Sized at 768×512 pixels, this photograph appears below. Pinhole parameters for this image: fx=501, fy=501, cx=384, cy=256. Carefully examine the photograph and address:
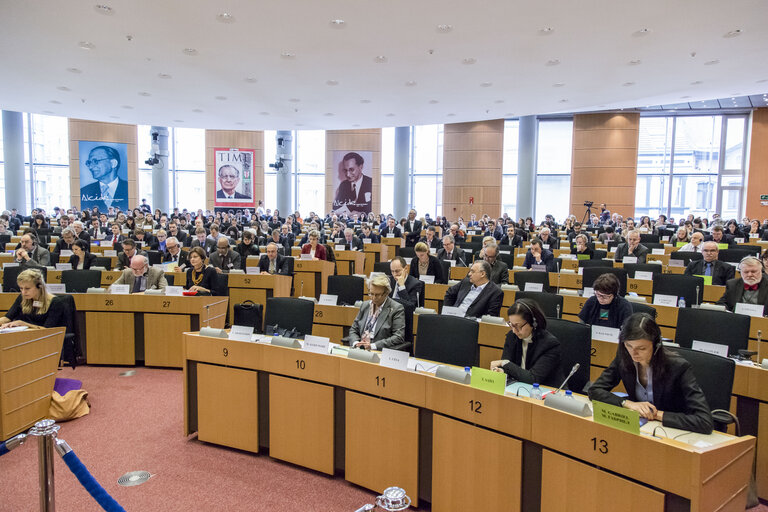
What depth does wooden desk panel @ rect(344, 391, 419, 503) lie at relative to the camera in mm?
3033

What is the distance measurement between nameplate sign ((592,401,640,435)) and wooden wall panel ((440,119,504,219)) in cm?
1930

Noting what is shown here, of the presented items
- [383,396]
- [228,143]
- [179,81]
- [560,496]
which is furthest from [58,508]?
[228,143]

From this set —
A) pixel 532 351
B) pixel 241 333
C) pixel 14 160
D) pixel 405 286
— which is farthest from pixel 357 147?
pixel 532 351

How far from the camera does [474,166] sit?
20.9 m

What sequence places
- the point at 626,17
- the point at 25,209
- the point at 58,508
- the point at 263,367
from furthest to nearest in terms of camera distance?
the point at 25,209
the point at 626,17
the point at 263,367
the point at 58,508

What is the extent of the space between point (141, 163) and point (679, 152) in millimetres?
22739

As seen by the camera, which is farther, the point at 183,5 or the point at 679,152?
the point at 679,152

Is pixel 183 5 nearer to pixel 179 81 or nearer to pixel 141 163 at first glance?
pixel 179 81

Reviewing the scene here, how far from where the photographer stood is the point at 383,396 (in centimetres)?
314

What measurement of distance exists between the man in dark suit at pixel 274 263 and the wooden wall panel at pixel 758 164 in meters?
20.8

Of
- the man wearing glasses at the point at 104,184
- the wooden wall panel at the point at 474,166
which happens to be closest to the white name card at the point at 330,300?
the wooden wall panel at the point at 474,166

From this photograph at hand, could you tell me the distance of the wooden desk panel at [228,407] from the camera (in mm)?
3777

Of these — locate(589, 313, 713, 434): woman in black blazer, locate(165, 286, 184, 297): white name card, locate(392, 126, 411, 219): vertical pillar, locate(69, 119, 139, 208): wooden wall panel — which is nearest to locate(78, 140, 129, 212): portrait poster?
locate(69, 119, 139, 208): wooden wall panel

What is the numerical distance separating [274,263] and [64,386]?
3.57m
